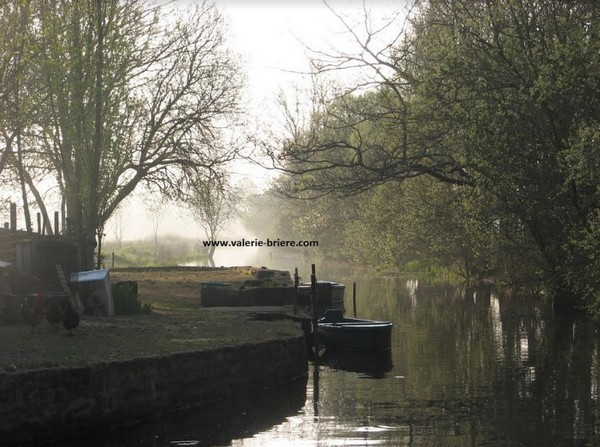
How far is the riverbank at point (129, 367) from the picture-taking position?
51.9 ft

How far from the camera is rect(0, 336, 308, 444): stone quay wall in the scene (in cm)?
1555

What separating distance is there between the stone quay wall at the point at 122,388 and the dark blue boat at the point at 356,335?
6.31 m

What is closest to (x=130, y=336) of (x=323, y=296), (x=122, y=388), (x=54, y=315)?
(x=54, y=315)

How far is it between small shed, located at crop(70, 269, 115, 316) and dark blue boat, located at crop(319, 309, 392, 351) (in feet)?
22.0

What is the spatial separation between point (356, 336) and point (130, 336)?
9031 mm

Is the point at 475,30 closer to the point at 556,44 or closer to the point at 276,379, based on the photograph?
the point at 556,44

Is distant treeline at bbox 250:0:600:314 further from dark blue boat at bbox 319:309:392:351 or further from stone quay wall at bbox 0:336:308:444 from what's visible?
stone quay wall at bbox 0:336:308:444

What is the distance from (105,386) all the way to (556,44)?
1540cm

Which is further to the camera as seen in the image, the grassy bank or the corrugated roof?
the corrugated roof

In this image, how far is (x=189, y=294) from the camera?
132 feet

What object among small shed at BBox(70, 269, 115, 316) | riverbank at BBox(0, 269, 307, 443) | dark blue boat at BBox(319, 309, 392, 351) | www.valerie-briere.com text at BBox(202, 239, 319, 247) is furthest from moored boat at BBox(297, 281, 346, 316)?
www.valerie-briere.com text at BBox(202, 239, 319, 247)

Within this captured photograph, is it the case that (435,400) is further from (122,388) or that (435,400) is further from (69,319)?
(69,319)

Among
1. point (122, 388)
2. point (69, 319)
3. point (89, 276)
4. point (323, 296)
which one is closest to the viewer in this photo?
point (122, 388)

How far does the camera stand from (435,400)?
67.6 ft
